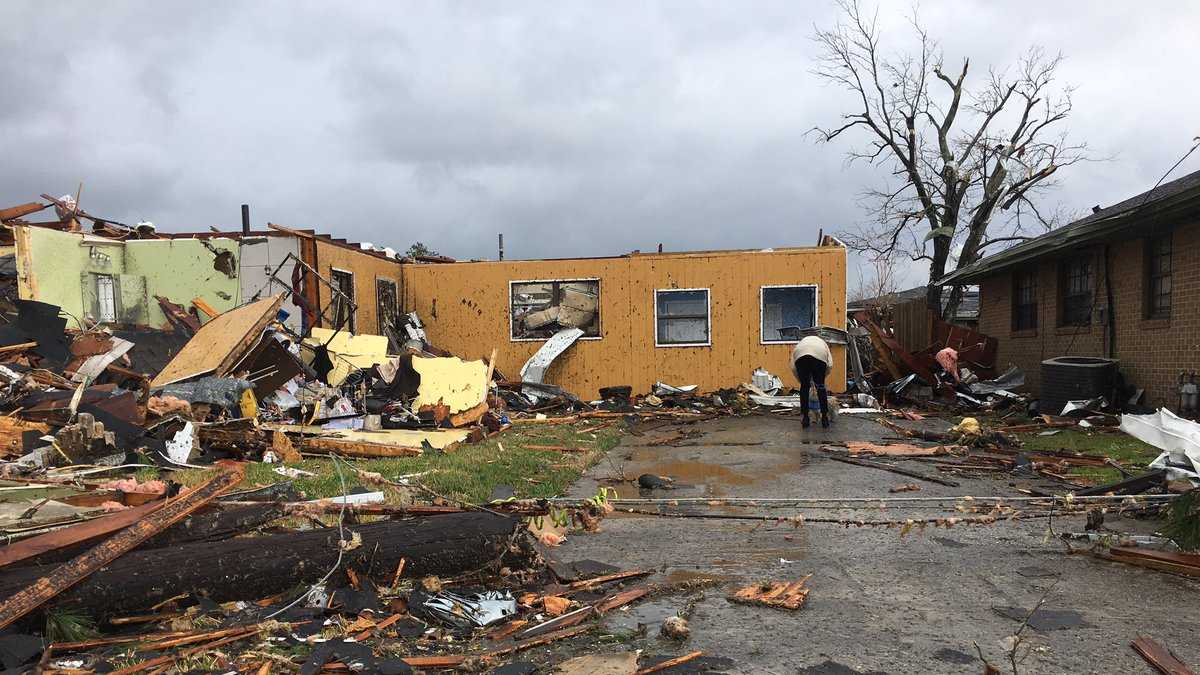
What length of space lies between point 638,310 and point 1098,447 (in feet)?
29.4

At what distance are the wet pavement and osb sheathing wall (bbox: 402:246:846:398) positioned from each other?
9022 mm

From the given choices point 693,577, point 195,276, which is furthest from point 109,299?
point 693,577

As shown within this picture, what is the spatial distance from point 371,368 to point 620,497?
6.73 metres

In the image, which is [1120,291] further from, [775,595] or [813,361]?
[775,595]

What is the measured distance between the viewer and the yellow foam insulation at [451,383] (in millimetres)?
10891

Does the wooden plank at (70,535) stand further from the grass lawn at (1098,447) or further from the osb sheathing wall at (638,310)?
the osb sheathing wall at (638,310)

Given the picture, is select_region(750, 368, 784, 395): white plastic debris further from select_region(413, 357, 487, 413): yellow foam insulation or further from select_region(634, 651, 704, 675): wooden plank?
select_region(634, 651, 704, 675): wooden plank

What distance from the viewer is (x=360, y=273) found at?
45.8 ft

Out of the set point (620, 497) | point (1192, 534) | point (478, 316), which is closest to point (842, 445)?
point (620, 497)

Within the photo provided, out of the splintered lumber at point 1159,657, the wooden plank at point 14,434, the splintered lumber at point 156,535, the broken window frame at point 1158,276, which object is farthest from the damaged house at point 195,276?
the broken window frame at point 1158,276

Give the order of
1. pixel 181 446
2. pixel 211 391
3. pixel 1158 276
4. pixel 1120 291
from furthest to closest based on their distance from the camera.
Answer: pixel 1120 291 → pixel 1158 276 → pixel 211 391 → pixel 181 446

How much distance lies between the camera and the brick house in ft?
32.0

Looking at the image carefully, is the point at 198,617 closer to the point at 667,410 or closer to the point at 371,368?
the point at 371,368

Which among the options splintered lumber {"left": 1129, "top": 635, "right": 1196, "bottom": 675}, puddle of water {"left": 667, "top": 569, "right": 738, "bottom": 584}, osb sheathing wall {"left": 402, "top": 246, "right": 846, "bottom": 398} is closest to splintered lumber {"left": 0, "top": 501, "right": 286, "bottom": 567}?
puddle of water {"left": 667, "top": 569, "right": 738, "bottom": 584}
